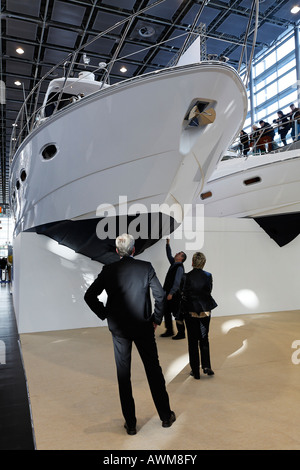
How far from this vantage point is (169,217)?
4.42m

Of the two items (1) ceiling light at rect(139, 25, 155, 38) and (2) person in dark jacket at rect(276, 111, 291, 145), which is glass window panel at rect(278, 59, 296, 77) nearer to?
(1) ceiling light at rect(139, 25, 155, 38)

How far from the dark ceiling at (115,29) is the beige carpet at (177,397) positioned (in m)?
5.96

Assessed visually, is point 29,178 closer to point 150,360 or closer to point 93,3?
point 150,360

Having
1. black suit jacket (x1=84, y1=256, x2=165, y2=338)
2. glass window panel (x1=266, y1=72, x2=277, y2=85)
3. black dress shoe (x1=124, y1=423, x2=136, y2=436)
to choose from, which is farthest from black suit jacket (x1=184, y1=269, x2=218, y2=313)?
glass window panel (x1=266, y1=72, x2=277, y2=85)

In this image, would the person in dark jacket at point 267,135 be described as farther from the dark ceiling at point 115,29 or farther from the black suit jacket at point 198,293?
the black suit jacket at point 198,293

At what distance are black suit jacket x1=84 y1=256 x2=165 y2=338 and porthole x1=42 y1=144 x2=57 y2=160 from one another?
269 cm

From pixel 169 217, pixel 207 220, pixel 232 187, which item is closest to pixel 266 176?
pixel 232 187

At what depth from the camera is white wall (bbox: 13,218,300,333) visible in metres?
4.96

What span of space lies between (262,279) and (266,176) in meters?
2.02

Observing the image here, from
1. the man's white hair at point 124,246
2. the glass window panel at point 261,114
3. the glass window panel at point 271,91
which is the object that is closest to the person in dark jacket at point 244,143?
the glass window panel at point 271,91

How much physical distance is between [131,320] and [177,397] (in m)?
0.97

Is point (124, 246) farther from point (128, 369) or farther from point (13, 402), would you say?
point (13, 402)

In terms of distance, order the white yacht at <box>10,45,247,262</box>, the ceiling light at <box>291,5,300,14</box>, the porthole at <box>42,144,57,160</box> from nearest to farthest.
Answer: the white yacht at <box>10,45,247,262</box> < the porthole at <box>42,144,57,160</box> < the ceiling light at <box>291,5,300,14</box>
